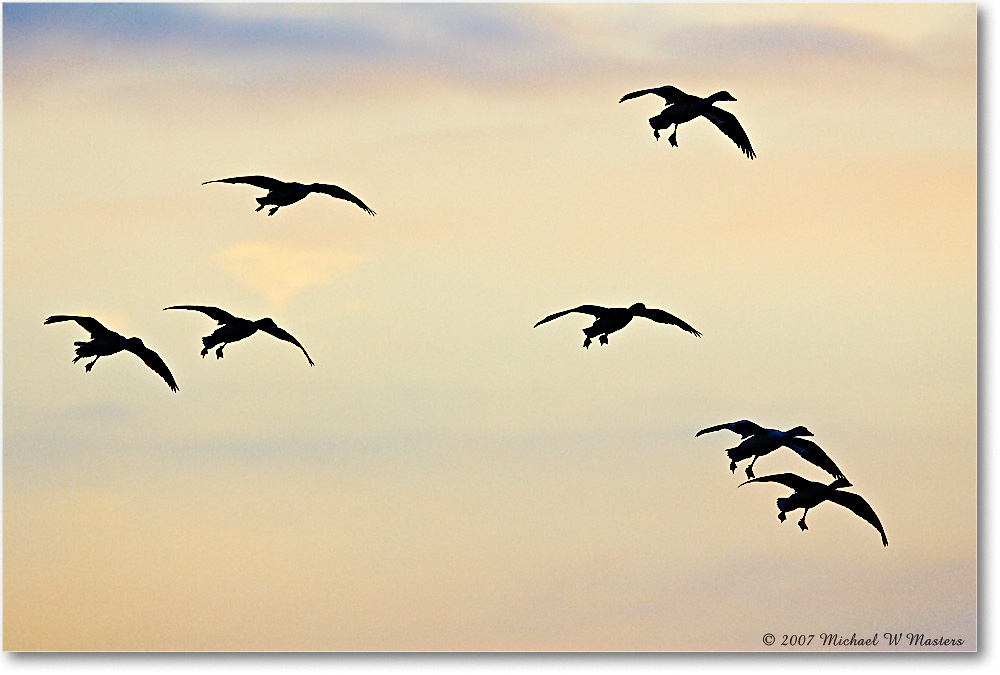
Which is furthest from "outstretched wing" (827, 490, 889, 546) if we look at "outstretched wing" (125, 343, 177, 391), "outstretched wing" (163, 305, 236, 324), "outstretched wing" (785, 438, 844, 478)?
"outstretched wing" (125, 343, 177, 391)

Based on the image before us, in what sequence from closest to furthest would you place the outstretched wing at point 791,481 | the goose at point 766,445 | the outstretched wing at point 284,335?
the goose at point 766,445 < the outstretched wing at point 791,481 < the outstretched wing at point 284,335

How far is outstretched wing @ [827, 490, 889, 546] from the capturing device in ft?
34.8

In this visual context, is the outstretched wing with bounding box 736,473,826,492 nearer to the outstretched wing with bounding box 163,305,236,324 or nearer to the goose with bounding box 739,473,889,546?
the goose with bounding box 739,473,889,546

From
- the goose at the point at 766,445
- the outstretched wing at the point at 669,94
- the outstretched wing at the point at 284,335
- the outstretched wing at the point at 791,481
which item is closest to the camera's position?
the outstretched wing at the point at 669,94

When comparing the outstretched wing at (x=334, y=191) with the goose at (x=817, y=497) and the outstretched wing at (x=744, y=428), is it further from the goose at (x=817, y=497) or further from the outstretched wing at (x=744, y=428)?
the goose at (x=817, y=497)

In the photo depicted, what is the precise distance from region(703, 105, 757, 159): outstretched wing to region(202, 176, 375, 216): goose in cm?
256

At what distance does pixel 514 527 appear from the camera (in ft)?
35.6

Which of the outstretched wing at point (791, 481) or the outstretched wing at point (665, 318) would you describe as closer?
the outstretched wing at point (791, 481)

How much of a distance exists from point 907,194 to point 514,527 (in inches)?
141

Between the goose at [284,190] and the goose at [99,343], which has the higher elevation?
the goose at [284,190]

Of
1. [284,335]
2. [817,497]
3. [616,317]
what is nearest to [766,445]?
[817,497]

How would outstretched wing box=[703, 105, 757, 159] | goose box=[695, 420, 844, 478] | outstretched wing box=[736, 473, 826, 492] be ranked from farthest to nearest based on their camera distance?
outstretched wing box=[703, 105, 757, 159] < outstretched wing box=[736, 473, 826, 492] < goose box=[695, 420, 844, 478]

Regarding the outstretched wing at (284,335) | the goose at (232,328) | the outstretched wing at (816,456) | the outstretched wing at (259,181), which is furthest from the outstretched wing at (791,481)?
the outstretched wing at (259,181)

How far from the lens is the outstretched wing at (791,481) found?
10648 mm
